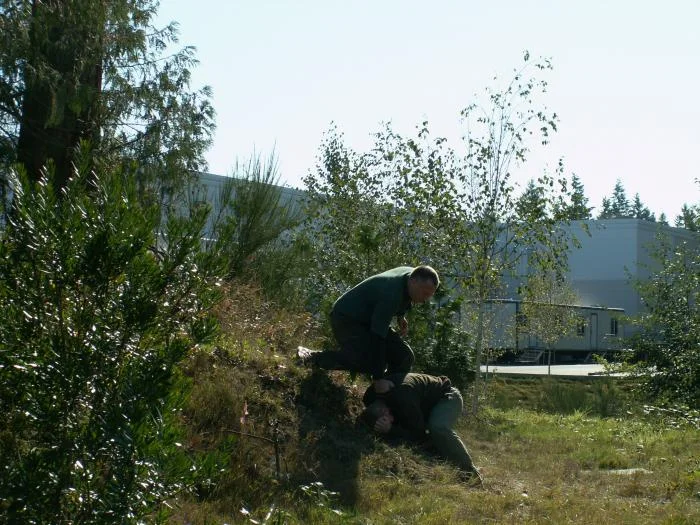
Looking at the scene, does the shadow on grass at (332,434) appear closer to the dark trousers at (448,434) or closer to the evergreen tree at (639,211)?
the dark trousers at (448,434)

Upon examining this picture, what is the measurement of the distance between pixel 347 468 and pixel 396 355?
1.72 m

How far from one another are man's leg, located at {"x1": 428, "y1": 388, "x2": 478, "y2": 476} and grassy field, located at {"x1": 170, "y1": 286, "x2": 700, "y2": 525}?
0.52 ft

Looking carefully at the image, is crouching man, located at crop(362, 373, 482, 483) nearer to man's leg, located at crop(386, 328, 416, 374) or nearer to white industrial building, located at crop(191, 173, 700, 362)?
man's leg, located at crop(386, 328, 416, 374)

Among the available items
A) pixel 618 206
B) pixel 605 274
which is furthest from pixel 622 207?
pixel 605 274

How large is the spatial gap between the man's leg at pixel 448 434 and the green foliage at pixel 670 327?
7997 mm

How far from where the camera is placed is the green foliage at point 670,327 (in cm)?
1566

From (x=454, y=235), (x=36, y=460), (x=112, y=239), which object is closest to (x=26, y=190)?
(x=112, y=239)

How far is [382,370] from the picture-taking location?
812 centimetres

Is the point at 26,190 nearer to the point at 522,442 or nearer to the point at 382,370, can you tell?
the point at 382,370

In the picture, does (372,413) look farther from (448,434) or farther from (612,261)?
(612,261)

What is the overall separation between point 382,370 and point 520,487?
1.59m

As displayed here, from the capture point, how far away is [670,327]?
19.5 meters

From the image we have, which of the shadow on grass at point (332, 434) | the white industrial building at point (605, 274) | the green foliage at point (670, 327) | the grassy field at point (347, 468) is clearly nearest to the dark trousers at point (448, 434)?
the grassy field at point (347, 468)

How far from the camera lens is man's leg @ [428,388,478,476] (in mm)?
7727
